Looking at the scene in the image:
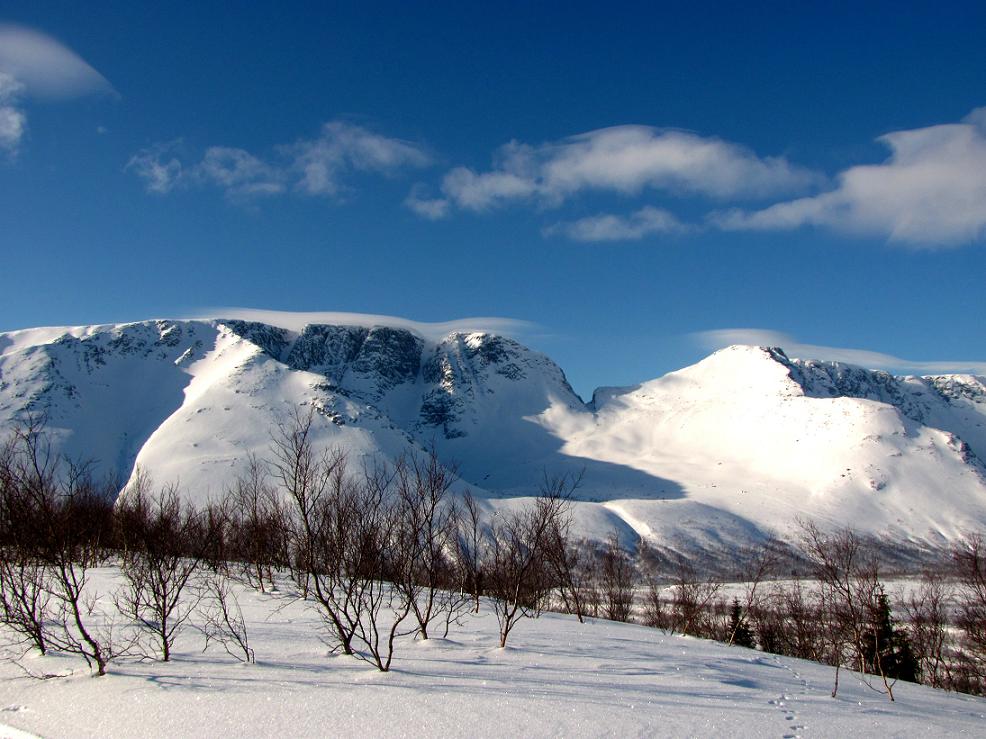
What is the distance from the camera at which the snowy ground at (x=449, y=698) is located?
39.4 ft

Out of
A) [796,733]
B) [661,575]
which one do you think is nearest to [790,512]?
[661,575]

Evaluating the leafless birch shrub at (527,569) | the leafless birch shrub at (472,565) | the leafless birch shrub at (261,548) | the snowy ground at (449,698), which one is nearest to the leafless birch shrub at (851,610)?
the snowy ground at (449,698)

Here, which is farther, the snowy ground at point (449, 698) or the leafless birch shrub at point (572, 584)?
the leafless birch shrub at point (572, 584)

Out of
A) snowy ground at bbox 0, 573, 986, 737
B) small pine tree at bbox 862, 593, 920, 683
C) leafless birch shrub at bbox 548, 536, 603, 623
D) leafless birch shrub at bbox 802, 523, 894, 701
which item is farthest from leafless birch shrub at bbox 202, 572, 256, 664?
small pine tree at bbox 862, 593, 920, 683

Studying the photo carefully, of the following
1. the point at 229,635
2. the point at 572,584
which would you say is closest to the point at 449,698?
the point at 229,635

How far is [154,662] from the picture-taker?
1600cm

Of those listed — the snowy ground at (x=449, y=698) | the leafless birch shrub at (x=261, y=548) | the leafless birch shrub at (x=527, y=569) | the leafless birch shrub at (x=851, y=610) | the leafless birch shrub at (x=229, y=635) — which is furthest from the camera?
the leafless birch shrub at (x=261, y=548)

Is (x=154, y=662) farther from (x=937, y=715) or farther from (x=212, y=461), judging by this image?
(x=212, y=461)

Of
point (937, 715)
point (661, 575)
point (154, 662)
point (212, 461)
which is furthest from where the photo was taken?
point (212, 461)

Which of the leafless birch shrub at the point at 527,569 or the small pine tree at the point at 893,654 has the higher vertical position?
the leafless birch shrub at the point at 527,569

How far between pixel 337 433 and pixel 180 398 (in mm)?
67235

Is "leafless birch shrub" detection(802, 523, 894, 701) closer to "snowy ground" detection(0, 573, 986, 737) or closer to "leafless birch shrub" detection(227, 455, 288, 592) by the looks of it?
"snowy ground" detection(0, 573, 986, 737)

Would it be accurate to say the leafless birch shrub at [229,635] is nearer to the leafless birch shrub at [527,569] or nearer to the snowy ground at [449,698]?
the snowy ground at [449,698]

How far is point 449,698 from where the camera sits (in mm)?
13398
